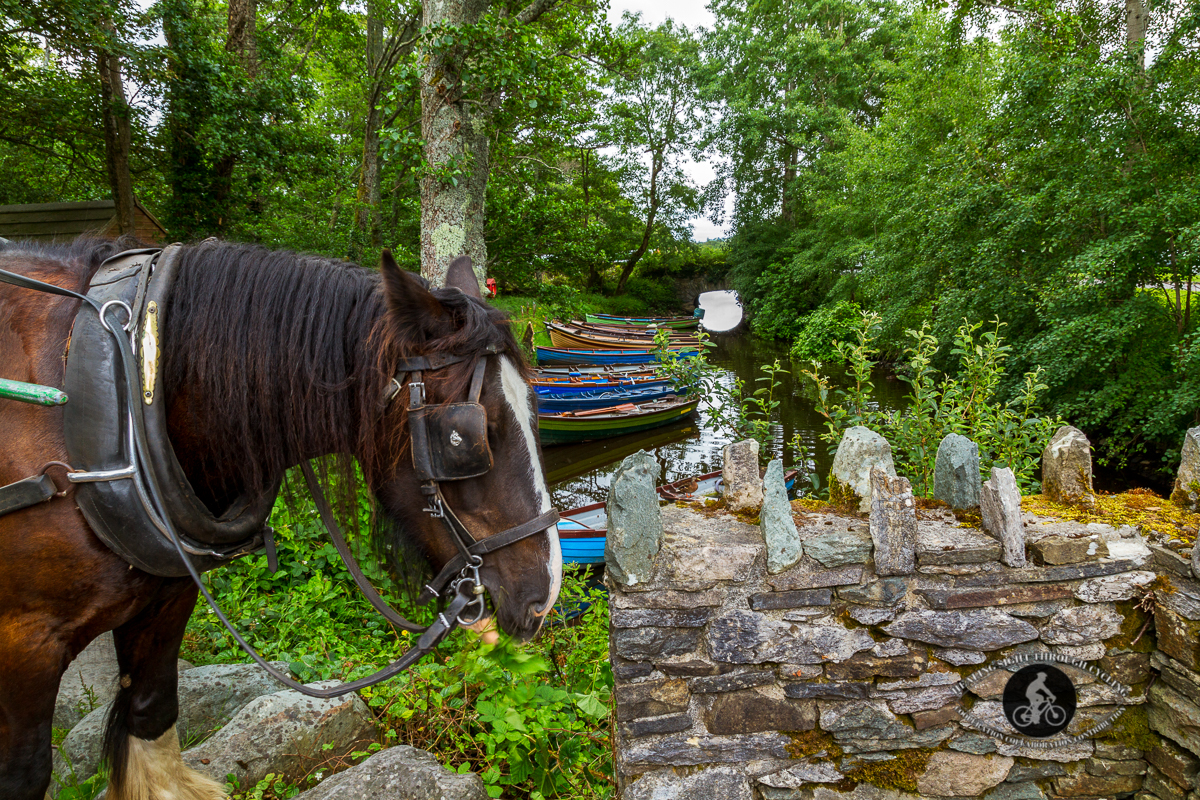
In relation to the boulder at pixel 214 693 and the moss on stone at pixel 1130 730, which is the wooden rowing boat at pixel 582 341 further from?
the moss on stone at pixel 1130 730

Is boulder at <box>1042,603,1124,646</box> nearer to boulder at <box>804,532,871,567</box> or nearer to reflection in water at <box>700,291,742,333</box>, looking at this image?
boulder at <box>804,532,871,567</box>

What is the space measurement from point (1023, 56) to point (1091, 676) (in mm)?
9966

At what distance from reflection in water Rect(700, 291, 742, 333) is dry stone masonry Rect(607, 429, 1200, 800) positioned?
30.4 meters

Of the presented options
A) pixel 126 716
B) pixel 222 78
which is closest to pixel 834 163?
pixel 222 78

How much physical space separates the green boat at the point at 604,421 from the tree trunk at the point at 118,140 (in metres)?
6.98

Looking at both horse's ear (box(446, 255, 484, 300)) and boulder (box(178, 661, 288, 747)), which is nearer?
horse's ear (box(446, 255, 484, 300))

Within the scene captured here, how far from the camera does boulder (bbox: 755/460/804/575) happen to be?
1933 mm

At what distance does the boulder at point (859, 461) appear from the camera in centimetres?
223

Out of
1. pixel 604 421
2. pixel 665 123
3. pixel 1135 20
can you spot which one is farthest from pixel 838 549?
pixel 665 123

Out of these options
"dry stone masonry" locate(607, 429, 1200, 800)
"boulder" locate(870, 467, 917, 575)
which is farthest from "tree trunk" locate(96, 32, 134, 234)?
"boulder" locate(870, 467, 917, 575)

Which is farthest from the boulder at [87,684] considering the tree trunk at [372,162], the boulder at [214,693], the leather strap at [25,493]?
the tree trunk at [372,162]

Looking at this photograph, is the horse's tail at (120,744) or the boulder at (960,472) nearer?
the horse's tail at (120,744)

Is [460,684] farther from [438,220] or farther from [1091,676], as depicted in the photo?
[438,220]

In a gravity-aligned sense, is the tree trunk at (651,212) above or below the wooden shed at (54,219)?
above
